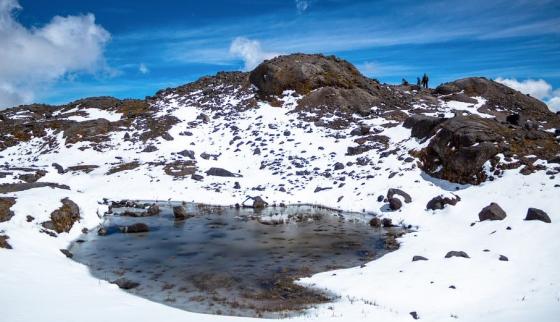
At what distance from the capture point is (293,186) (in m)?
44.1

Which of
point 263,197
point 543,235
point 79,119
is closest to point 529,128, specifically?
point 543,235

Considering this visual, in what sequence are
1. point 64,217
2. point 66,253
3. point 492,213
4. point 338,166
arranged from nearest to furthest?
point 66,253
point 492,213
point 64,217
point 338,166

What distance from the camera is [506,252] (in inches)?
829

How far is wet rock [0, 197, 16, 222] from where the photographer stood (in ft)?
79.4

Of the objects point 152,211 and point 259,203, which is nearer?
point 152,211

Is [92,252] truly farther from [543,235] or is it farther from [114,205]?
[543,235]

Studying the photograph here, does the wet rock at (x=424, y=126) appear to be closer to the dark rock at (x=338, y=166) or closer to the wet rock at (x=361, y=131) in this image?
the wet rock at (x=361, y=131)

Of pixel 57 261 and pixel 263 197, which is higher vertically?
pixel 263 197

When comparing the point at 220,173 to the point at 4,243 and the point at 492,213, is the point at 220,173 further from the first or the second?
the point at 492,213

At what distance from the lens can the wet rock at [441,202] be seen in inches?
1210

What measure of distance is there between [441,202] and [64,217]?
27.1 metres

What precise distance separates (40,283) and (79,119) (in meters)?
63.1

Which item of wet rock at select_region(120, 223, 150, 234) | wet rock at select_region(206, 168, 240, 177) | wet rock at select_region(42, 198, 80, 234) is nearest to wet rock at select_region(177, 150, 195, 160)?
wet rock at select_region(206, 168, 240, 177)

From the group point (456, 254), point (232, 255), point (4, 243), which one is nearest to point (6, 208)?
point (4, 243)
